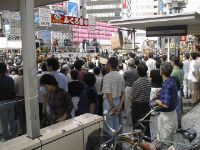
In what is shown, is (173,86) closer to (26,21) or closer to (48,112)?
(48,112)

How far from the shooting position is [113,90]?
21.5 feet

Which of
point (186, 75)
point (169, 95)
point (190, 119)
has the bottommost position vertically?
point (190, 119)

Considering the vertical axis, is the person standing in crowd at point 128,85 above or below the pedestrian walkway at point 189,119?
above

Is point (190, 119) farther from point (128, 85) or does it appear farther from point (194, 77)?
point (194, 77)

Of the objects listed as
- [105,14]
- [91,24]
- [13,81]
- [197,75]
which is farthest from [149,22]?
[105,14]

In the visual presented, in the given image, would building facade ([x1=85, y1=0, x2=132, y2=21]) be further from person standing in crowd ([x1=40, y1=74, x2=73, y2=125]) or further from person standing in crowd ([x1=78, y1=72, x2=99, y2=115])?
person standing in crowd ([x1=40, y1=74, x2=73, y2=125])

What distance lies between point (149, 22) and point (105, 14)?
13651 cm

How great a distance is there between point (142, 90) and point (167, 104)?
1.12 metres

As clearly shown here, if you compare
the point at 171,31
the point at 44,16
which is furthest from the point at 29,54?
the point at 44,16

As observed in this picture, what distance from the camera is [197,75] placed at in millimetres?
12547

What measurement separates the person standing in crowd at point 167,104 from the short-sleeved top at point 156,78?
0.89m

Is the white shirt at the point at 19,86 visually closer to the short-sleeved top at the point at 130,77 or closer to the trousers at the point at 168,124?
the short-sleeved top at the point at 130,77

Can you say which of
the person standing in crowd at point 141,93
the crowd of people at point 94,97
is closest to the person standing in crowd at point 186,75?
the crowd of people at point 94,97

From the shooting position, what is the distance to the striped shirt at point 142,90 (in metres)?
6.63
